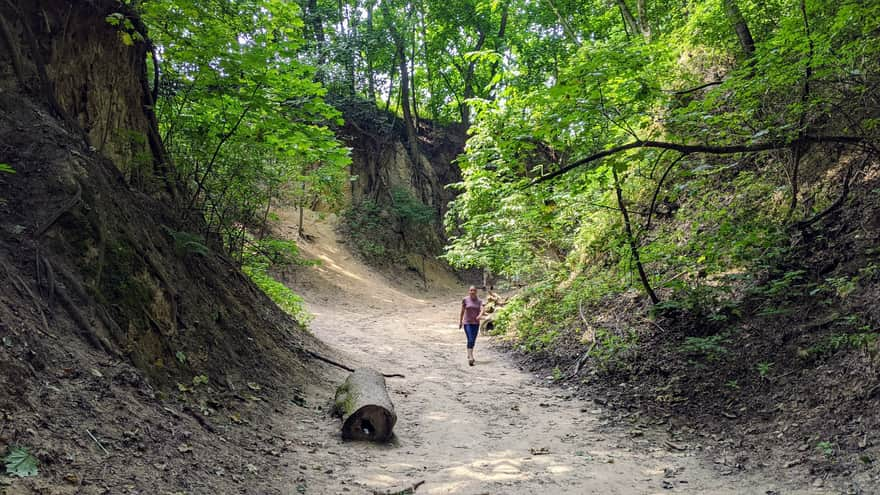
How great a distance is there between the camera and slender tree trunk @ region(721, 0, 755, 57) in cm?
891

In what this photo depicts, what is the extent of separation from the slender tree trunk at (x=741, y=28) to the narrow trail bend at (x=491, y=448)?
736 centimetres

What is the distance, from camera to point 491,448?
5695 mm

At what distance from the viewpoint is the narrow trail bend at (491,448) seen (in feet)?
15.0

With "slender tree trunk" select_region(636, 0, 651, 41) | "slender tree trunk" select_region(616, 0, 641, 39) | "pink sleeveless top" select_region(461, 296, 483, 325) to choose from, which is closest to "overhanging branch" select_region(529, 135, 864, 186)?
"pink sleeveless top" select_region(461, 296, 483, 325)

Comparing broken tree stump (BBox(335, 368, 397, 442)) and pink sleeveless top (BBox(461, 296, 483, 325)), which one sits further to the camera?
pink sleeveless top (BBox(461, 296, 483, 325))

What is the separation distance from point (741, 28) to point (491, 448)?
9055 millimetres

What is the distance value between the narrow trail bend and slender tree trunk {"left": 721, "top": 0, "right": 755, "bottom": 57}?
7.36 meters

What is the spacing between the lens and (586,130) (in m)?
6.50

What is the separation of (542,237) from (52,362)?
1214 centimetres

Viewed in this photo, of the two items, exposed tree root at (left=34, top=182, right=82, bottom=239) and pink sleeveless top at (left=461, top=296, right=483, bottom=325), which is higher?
exposed tree root at (left=34, top=182, right=82, bottom=239)

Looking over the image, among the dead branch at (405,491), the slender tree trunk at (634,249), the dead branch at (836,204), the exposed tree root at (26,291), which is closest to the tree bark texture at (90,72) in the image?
the exposed tree root at (26,291)

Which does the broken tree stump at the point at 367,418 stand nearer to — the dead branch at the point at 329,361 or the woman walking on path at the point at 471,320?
the dead branch at the point at 329,361

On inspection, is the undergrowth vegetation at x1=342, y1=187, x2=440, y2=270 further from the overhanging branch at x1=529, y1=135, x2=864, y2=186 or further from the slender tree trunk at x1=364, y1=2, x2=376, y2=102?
the overhanging branch at x1=529, y1=135, x2=864, y2=186

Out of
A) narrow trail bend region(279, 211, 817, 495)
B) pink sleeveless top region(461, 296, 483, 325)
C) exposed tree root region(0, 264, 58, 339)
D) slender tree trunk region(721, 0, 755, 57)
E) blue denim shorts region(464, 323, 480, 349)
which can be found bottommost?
narrow trail bend region(279, 211, 817, 495)
